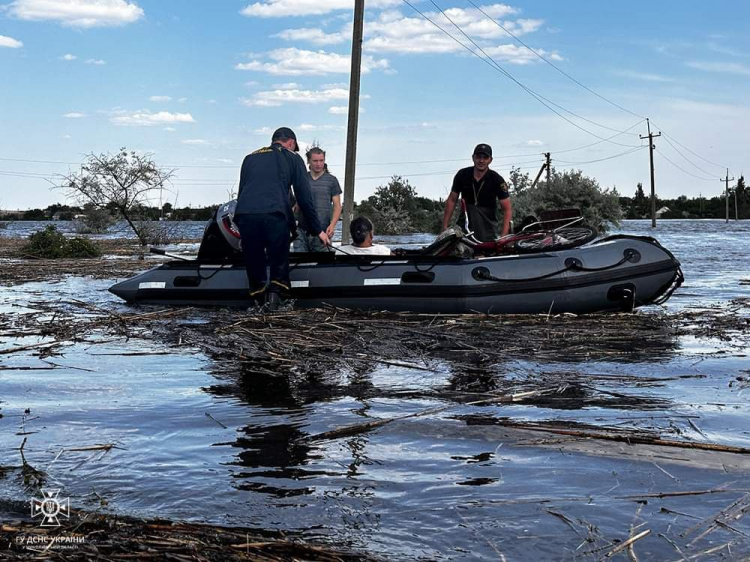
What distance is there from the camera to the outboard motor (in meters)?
11.9

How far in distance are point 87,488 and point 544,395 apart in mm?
3043

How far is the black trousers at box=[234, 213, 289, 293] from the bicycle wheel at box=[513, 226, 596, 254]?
2.74m

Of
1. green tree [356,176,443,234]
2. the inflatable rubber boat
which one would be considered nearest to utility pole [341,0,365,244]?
the inflatable rubber boat

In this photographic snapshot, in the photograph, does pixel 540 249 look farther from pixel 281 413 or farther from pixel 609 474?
pixel 609 474

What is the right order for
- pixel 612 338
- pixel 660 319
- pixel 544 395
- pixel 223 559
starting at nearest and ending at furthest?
pixel 223 559
pixel 544 395
pixel 612 338
pixel 660 319

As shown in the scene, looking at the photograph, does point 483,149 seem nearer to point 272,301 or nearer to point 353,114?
point 272,301

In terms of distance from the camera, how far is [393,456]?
4320 millimetres

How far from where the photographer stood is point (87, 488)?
3.75m

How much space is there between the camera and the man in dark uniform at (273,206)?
1028 centimetres

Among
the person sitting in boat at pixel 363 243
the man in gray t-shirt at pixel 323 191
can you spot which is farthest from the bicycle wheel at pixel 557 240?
the man in gray t-shirt at pixel 323 191

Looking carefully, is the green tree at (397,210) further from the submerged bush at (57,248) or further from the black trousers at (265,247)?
the black trousers at (265,247)

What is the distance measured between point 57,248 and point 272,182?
63.3ft

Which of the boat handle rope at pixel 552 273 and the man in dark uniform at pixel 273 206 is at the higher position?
the man in dark uniform at pixel 273 206

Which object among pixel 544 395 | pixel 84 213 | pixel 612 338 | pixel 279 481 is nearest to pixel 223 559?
pixel 279 481
